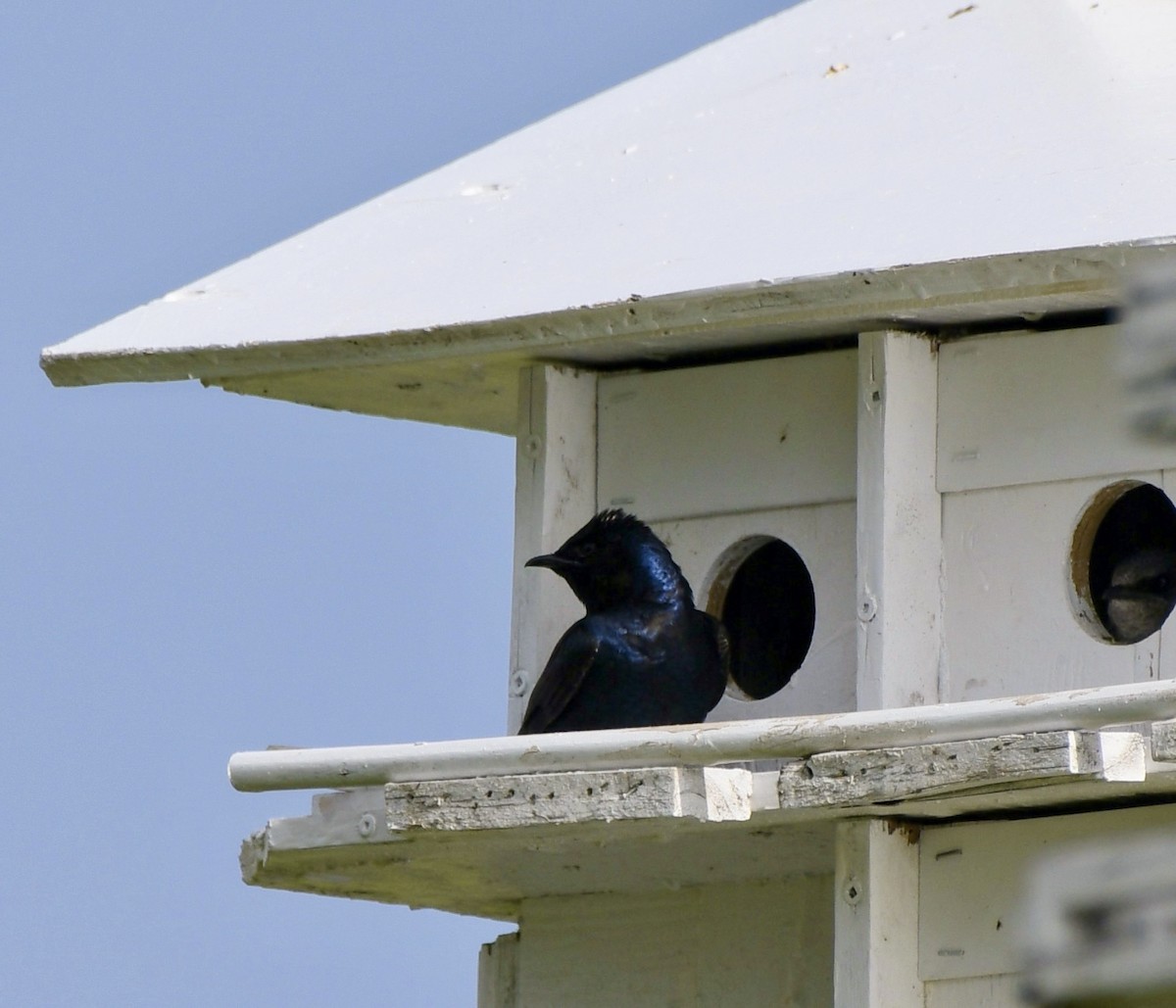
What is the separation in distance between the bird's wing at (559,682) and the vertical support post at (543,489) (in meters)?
0.11

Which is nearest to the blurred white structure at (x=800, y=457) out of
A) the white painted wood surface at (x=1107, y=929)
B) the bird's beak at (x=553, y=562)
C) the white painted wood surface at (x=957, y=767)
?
the white painted wood surface at (x=957, y=767)

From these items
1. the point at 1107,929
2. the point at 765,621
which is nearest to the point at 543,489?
the point at 765,621

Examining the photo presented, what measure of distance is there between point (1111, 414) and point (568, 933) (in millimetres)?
1826

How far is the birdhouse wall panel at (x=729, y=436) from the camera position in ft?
14.4

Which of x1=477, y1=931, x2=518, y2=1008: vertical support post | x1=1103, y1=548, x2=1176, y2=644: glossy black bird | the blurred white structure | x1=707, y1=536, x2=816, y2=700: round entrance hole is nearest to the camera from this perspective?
the blurred white structure

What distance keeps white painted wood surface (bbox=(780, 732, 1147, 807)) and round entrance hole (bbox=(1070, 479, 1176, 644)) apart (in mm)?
804

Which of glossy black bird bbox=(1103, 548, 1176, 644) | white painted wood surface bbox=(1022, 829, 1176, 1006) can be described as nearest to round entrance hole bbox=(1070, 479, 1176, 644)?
glossy black bird bbox=(1103, 548, 1176, 644)

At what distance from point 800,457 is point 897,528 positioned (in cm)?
46

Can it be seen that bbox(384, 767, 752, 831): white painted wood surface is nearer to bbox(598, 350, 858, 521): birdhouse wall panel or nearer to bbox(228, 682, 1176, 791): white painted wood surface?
bbox(228, 682, 1176, 791): white painted wood surface

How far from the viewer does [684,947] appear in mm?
4676

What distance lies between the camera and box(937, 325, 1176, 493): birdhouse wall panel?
3.94 m

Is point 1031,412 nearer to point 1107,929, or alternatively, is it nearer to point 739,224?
point 739,224

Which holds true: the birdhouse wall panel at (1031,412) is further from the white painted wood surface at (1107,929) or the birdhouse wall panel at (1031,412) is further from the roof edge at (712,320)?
the white painted wood surface at (1107,929)

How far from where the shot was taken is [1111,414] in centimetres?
394
